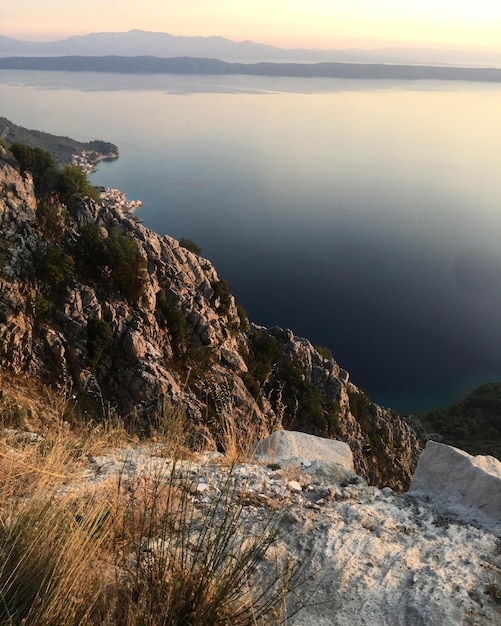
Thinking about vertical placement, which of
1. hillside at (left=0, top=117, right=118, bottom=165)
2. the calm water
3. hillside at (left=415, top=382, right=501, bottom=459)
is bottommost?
hillside at (left=415, top=382, right=501, bottom=459)

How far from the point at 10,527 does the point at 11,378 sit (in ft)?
45.6

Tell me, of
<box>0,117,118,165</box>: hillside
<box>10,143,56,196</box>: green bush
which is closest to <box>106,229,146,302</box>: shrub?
<box>10,143,56,196</box>: green bush

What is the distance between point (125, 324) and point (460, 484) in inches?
630

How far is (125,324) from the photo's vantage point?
19375 mm

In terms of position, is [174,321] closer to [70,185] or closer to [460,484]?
[70,185]

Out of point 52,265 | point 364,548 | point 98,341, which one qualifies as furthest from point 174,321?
point 364,548

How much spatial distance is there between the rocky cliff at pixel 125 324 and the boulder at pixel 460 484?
25.1ft

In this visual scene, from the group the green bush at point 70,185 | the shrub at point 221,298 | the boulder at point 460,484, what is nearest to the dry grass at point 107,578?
the boulder at point 460,484

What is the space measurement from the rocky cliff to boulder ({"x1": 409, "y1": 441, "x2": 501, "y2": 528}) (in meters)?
7.66

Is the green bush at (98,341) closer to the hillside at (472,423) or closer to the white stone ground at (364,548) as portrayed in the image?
the white stone ground at (364,548)

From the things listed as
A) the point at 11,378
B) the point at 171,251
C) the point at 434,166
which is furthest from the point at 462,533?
the point at 434,166

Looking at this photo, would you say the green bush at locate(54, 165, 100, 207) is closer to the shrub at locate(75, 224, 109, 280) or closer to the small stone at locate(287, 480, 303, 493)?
the shrub at locate(75, 224, 109, 280)

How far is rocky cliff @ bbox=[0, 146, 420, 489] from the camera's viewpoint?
16953mm

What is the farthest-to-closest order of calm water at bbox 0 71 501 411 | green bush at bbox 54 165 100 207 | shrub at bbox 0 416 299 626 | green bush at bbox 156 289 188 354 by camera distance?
calm water at bbox 0 71 501 411
green bush at bbox 156 289 188 354
green bush at bbox 54 165 100 207
shrub at bbox 0 416 299 626
